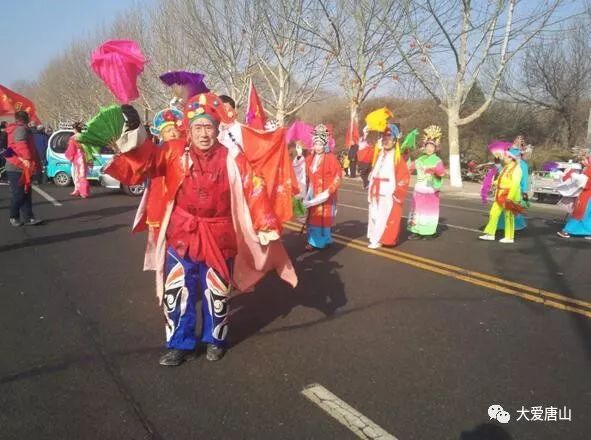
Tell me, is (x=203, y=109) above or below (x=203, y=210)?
above

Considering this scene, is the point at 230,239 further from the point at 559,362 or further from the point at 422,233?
the point at 422,233

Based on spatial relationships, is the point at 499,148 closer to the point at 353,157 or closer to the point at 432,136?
the point at 432,136

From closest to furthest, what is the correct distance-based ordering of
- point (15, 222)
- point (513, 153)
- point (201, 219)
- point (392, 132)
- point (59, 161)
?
point (201, 219) → point (392, 132) → point (513, 153) → point (15, 222) → point (59, 161)

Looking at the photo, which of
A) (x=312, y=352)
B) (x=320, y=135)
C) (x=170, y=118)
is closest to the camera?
(x=312, y=352)

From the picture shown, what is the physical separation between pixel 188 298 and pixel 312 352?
3.44 feet

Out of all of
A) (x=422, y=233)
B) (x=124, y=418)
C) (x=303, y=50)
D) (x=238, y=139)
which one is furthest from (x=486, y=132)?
(x=124, y=418)

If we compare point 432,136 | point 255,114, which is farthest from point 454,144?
point 255,114

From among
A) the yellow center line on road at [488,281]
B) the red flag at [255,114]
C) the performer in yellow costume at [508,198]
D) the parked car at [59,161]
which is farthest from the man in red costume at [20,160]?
the performer in yellow costume at [508,198]

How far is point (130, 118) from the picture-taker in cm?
319

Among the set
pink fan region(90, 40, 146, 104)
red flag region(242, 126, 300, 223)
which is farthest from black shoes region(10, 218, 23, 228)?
pink fan region(90, 40, 146, 104)

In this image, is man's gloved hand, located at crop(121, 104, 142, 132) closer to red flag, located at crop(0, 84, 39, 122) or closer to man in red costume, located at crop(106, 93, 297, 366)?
man in red costume, located at crop(106, 93, 297, 366)

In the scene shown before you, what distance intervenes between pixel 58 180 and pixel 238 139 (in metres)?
13.0

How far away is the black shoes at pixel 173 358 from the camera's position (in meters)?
3.59

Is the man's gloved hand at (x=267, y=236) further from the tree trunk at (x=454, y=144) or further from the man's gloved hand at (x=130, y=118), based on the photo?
the tree trunk at (x=454, y=144)
